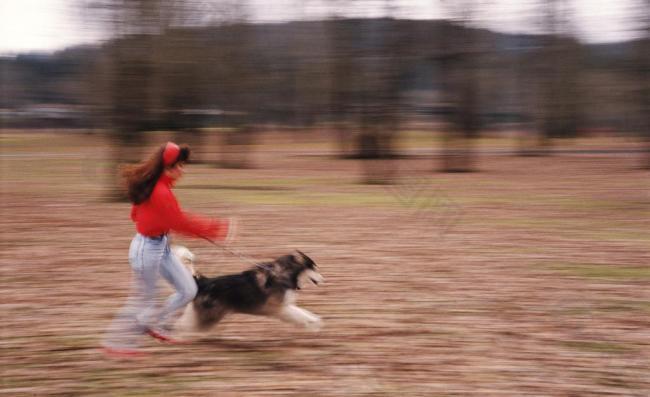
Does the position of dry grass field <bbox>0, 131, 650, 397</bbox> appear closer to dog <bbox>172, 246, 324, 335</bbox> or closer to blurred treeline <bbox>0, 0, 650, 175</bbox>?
dog <bbox>172, 246, 324, 335</bbox>

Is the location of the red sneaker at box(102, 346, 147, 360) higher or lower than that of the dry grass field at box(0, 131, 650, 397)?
higher

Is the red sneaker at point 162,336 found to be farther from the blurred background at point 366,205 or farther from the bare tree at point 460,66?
the bare tree at point 460,66

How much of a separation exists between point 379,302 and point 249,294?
2.26 metres

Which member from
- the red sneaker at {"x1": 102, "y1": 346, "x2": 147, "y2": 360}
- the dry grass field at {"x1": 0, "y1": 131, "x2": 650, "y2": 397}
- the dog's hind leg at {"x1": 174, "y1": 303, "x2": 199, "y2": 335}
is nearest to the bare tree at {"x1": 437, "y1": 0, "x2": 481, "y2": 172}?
the dry grass field at {"x1": 0, "y1": 131, "x2": 650, "y2": 397}

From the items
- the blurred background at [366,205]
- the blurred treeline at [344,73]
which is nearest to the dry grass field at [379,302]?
the blurred background at [366,205]

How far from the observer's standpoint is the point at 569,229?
1377cm

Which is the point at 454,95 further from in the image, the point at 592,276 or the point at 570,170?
the point at 592,276

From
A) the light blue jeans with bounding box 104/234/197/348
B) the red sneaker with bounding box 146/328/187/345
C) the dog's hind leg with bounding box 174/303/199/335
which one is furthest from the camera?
the dog's hind leg with bounding box 174/303/199/335

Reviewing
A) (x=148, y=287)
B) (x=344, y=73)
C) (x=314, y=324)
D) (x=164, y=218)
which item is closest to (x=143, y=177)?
(x=164, y=218)

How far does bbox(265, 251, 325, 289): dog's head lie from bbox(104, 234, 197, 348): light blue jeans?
0.81m

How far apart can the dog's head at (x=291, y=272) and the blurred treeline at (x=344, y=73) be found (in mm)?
11052

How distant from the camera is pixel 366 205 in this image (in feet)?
60.8

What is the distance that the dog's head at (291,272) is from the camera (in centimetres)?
658

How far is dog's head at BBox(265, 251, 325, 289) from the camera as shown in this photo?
6.58 m
